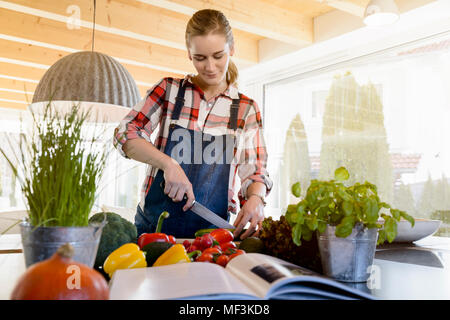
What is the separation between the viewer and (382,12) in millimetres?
2402

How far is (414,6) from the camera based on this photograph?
300cm

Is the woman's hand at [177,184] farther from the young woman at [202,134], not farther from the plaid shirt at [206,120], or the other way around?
the plaid shirt at [206,120]

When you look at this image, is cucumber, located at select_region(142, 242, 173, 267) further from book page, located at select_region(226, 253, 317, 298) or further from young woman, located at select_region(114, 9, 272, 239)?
young woman, located at select_region(114, 9, 272, 239)

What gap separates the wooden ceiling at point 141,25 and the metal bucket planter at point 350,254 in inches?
104

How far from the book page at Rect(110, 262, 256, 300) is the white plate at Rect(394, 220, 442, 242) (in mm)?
934

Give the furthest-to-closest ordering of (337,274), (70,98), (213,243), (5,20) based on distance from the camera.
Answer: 1. (5,20)
2. (70,98)
3. (213,243)
4. (337,274)

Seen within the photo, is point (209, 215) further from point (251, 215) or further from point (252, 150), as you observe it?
point (252, 150)

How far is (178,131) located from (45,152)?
1172 millimetres

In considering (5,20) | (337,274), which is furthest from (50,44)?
(337,274)

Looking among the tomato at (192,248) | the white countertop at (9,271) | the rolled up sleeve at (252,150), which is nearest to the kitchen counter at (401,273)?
the white countertop at (9,271)

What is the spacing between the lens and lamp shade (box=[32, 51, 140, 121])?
211 centimetres

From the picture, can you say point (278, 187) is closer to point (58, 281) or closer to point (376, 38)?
point (376, 38)

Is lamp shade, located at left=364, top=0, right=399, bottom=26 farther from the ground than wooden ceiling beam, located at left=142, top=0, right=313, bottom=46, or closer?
closer

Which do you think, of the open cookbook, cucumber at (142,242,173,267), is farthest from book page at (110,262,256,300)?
cucumber at (142,242,173,267)
